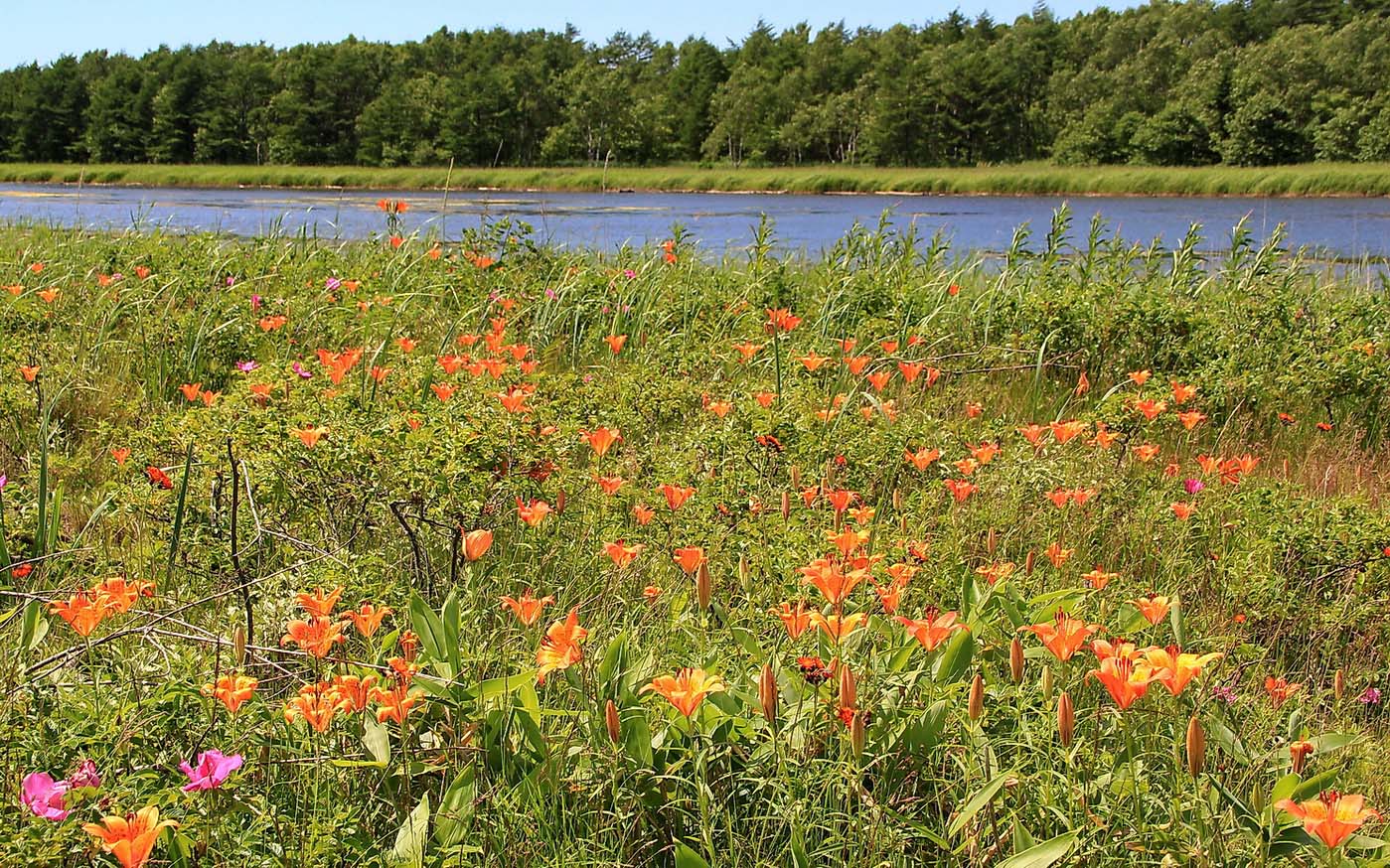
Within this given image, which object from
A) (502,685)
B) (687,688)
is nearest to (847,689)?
(687,688)

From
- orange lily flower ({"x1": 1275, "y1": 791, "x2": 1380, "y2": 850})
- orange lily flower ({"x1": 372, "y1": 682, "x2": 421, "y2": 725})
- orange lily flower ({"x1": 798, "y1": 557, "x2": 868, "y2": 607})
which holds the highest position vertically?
orange lily flower ({"x1": 798, "y1": 557, "x2": 868, "y2": 607})

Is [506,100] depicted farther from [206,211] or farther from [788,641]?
[788,641]

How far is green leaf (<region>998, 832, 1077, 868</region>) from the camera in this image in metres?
1.09

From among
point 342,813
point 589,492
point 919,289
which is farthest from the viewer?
point 919,289

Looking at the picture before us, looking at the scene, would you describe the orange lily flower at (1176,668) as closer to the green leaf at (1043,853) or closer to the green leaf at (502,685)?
the green leaf at (1043,853)

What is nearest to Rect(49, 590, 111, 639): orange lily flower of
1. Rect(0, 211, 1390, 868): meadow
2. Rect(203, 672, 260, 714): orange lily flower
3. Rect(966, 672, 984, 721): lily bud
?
Rect(0, 211, 1390, 868): meadow

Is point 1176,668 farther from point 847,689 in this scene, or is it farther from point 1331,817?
point 847,689

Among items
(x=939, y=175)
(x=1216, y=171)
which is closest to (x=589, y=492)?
(x=1216, y=171)

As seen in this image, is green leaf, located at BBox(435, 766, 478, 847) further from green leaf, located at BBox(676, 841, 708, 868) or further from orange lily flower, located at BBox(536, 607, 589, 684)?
green leaf, located at BBox(676, 841, 708, 868)

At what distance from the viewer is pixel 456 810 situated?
121 cm

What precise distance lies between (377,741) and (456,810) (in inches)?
5.9

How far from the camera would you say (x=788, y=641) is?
161 cm

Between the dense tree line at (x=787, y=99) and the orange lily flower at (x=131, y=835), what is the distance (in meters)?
46.7

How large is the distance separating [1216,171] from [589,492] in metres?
38.5
